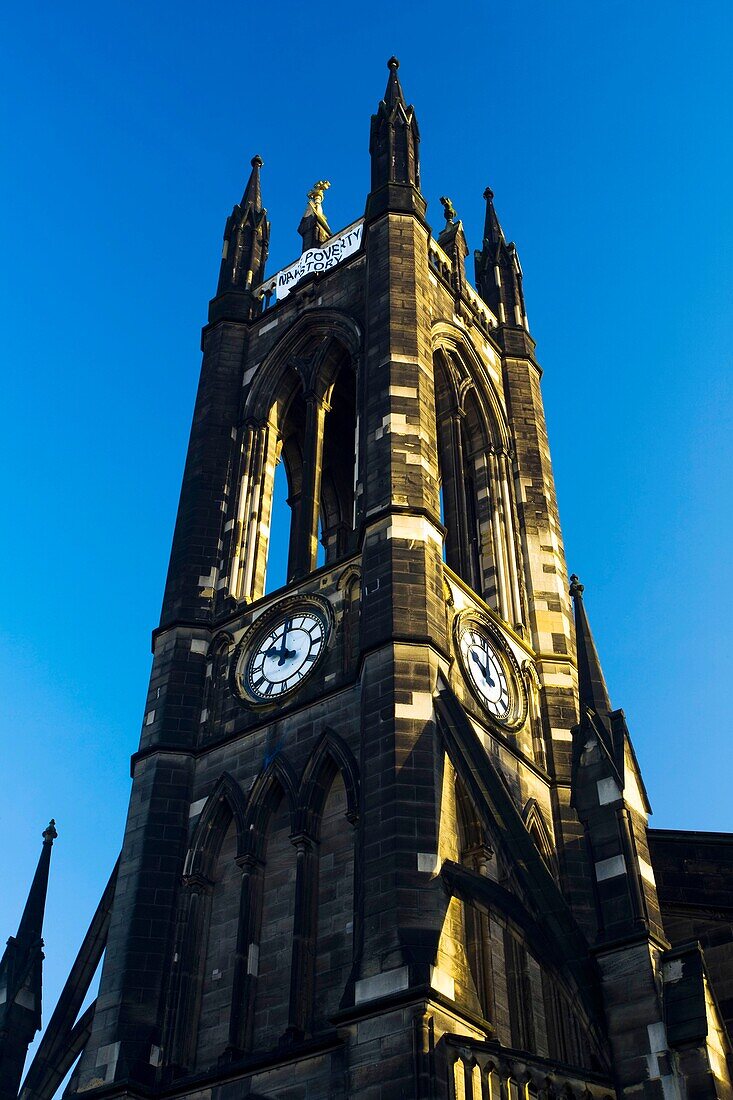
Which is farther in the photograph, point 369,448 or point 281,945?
point 369,448

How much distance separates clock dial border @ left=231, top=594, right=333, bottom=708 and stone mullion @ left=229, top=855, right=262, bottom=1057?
2937 millimetres

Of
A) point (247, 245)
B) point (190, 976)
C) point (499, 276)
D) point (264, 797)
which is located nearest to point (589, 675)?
point (264, 797)

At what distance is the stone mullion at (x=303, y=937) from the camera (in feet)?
61.4

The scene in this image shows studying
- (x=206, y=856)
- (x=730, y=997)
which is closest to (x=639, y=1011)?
(x=730, y=997)

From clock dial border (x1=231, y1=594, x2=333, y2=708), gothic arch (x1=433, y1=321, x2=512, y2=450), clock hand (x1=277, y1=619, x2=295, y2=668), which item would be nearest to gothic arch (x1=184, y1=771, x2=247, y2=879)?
clock dial border (x1=231, y1=594, x2=333, y2=708)

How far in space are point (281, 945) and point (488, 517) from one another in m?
10.8

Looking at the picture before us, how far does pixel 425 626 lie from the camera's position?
21219 millimetres

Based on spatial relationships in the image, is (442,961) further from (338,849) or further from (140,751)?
(140,751)

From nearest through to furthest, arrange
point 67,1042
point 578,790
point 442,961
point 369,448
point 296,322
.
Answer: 1. point 442,961
2. point 578,790
3. point 67,1042
4. point 369,448
5. point 296,322

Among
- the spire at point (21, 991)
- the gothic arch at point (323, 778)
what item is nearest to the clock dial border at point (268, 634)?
the gothic arch at point (323, 778)

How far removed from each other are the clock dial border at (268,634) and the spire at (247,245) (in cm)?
1011

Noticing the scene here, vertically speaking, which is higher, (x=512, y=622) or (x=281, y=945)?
(x=512, y=622)

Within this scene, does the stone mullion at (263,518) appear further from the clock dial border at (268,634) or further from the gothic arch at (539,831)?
the gothic arch at (539,831)

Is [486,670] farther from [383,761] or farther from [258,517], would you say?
[258,517]
